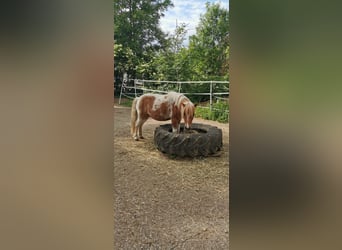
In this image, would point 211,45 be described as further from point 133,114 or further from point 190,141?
point 190,141

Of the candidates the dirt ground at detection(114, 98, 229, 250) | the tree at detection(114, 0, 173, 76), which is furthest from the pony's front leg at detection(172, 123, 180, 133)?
the tree at detection(114, 0, 173, 76)

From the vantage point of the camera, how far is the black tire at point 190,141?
156 centimetres

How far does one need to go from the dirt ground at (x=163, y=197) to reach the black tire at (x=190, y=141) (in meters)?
0.05

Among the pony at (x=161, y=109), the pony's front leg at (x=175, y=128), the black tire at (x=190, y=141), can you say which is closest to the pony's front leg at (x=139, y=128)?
the pony at (x=161, y=109)

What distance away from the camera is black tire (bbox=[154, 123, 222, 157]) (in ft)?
5.12

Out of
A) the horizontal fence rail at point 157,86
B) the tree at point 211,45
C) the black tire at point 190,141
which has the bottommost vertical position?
the black tire at point 190,141

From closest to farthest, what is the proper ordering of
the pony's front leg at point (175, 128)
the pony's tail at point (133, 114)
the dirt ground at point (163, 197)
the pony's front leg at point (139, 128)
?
the dirt ground at point (163, 197) → the pony's tail at point (133, 114) → the pony's front leg at point (139, 128) → the pony's front leg at point (175, 128)

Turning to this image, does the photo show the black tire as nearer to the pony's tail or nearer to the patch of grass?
the patch of grass

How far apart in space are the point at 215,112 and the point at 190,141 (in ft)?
1.18

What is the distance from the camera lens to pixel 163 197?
1.19 metres

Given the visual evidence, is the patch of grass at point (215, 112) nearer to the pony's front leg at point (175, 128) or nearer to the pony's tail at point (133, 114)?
the pony's front leg at point (175, 128)

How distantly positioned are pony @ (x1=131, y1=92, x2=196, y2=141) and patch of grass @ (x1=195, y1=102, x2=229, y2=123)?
0.14 feet
